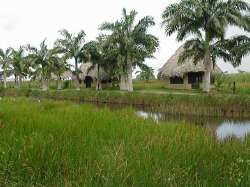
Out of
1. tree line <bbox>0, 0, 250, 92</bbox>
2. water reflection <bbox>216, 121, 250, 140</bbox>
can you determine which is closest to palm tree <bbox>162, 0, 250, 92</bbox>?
tree line <bbox>0, 0, 250, 92</bbox>

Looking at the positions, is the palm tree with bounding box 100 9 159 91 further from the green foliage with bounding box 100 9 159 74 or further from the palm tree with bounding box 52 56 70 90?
the palm tree with bounding box 52 56 70 90

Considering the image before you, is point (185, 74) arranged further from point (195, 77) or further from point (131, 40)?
point (131, 40)

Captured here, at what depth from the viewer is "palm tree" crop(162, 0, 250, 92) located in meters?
27.8

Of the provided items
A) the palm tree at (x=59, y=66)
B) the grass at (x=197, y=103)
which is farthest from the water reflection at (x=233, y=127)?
the palm tree at (x=59, y=66)

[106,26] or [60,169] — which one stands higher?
[106,26]

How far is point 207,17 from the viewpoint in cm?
2856

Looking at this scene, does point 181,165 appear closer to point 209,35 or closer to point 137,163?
point 137,163

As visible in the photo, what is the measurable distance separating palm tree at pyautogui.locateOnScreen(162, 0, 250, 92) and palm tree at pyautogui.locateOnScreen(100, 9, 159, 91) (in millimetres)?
5837

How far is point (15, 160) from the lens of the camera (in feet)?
14.0

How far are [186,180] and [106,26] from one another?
1321 inches

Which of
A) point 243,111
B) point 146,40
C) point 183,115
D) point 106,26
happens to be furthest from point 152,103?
point 106,26

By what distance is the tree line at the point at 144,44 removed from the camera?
28078mm

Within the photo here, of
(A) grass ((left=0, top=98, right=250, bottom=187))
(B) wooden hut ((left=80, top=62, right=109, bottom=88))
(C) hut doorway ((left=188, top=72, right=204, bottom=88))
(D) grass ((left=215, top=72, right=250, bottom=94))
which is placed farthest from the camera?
(B) wooden hut ((left=80, top=62, right=109, bottom=88))

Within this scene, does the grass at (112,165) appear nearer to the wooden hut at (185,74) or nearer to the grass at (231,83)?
the grass at (231,83)
